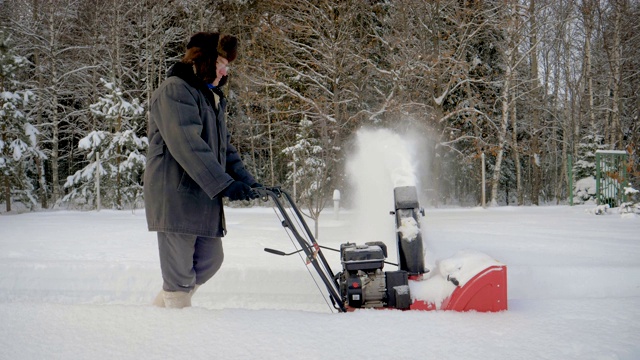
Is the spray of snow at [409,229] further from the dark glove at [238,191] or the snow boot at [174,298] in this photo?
the snow boot at [174,298]

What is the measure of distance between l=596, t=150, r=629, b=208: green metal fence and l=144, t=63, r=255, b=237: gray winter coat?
36.5ft

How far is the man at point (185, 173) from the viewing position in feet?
8.03

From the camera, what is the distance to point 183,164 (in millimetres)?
2453

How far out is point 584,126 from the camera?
1039 inches

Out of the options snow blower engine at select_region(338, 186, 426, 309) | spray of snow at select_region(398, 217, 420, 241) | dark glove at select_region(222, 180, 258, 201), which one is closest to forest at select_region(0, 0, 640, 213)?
spray of snow at select_region(398, 217, 420, 241)

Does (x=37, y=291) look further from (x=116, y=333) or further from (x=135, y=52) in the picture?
(x=135, y=52)

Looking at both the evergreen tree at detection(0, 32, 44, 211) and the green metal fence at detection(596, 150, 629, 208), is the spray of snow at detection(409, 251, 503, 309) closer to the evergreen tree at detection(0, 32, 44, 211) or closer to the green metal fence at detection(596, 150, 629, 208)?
the green metal fence at detection(596, 150, 629, 208)

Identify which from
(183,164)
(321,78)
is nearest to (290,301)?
(183,164)

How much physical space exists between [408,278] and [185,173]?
144 centimetres

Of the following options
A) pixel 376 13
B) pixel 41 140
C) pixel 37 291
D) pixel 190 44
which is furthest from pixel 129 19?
pixel 190 44

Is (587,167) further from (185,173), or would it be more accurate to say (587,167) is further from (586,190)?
(185,173)

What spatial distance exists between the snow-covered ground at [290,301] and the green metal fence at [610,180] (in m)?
1.37

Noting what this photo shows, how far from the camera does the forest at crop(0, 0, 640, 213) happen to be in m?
15.7

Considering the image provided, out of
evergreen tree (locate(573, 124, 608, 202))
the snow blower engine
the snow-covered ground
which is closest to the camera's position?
the snow-covered ground
